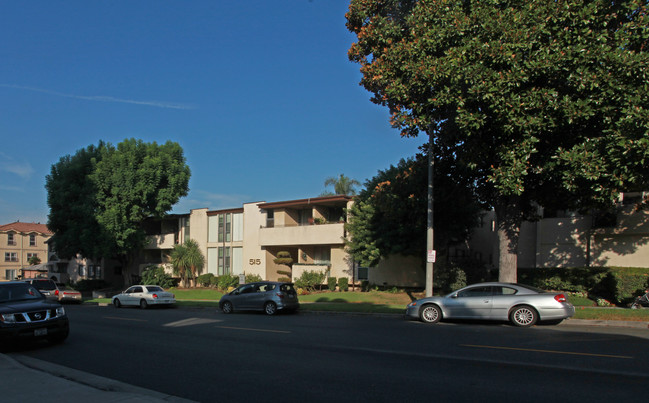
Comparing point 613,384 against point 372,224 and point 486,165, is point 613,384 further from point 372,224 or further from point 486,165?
point 372,224

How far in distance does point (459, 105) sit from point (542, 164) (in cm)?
376

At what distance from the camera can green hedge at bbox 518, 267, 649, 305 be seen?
21109mm

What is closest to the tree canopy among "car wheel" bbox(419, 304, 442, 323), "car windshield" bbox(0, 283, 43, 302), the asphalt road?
the asphalt road

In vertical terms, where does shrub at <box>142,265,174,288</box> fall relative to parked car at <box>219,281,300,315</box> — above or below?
below

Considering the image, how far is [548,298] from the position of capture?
14.2m

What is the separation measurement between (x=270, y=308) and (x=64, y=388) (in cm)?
1425

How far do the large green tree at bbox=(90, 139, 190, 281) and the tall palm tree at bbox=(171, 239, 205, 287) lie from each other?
3193 millimetres

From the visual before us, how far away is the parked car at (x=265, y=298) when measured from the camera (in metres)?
21.1

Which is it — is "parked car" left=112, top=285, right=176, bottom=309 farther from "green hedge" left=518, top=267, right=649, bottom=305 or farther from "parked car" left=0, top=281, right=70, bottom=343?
"green hedge" left=518, top=267, right=649, bottom=305

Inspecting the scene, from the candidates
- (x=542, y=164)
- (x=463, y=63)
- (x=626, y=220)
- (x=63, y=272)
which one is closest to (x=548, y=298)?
(x=542, y=164)

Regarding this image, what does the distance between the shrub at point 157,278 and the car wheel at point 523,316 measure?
111 feet

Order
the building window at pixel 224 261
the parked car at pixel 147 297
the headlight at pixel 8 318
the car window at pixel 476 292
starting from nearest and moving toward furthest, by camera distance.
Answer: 1. the headlight at pixel 8 318
2. the car window at pixel 476 292
3. the parked car at pixel 147 297
4. the building window at pixel 224 261

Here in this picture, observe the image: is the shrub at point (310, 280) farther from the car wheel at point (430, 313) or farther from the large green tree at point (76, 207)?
the car wheel at point (430, 313)

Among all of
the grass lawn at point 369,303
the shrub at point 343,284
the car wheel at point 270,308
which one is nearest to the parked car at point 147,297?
the grass lawn at point 369,303
